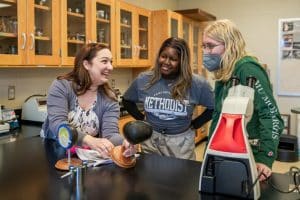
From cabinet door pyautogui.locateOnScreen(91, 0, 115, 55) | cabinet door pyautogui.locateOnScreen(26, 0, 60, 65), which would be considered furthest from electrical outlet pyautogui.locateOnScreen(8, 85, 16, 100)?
cabinet door pyautogui.locateOnScreen(91, 0, 115, 55)

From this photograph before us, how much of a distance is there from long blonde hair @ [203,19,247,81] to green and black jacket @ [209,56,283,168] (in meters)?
0.06

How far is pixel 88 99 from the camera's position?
1731 millimetres

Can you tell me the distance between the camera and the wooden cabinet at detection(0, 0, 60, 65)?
2.35m

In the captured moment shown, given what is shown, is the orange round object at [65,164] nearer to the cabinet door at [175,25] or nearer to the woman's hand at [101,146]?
the woman's hand at [101,146]

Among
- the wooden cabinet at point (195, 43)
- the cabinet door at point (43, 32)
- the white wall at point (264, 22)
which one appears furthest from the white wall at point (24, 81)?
the white wall at point (264, 22)

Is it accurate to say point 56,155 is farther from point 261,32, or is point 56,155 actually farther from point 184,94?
point 261,32

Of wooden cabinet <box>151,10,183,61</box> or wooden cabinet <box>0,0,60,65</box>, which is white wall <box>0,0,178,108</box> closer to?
wooden cabinet <box>0,0,60,65</box>

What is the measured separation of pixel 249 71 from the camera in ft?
4.46

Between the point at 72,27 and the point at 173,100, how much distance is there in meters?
1.44

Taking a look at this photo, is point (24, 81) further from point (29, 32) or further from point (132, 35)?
point (132, 35)

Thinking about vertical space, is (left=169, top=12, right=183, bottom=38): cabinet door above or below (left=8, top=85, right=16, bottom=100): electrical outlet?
above

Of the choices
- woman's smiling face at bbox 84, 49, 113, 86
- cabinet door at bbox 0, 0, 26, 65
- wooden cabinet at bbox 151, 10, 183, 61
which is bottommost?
woman's smiling face at bbox 84, 49, 113, 86

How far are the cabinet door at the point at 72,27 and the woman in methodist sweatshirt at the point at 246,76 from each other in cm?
162

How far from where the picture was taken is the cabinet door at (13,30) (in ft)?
7.66
